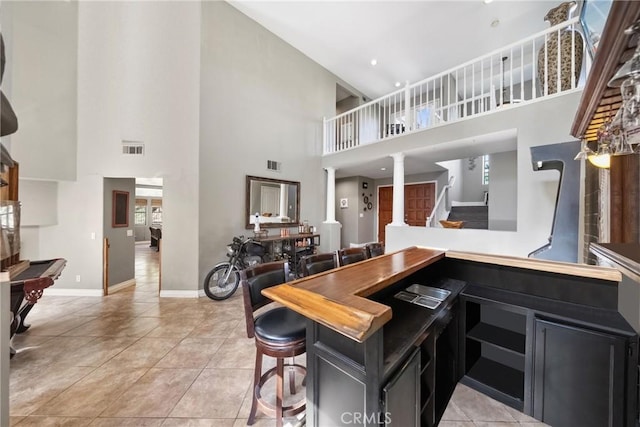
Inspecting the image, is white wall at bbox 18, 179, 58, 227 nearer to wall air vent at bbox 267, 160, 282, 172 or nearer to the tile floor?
the tile floor

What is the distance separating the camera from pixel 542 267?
171cm

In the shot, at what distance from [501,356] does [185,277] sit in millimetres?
4415

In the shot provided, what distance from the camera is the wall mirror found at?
486 cm

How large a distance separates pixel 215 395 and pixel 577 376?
8.21 feet

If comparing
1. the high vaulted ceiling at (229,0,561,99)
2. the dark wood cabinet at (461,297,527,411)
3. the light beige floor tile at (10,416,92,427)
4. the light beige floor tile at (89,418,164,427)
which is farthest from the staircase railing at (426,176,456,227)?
the light beige floor tile at (10,416,92,427)

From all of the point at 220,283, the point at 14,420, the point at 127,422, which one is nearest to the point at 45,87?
the point at 220,283

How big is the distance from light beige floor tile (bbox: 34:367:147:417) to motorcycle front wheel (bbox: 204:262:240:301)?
1.77 meters

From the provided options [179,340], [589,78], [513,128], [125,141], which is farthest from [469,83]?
[179,340]

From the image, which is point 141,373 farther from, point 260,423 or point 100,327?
point 100,327

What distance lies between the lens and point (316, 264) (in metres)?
2.25

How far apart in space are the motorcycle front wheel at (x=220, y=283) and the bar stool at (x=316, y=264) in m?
2.26

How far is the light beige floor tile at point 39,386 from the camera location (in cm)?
175

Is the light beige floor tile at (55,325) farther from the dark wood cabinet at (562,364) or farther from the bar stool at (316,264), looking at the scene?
the dark wood cabinet at (562,364)

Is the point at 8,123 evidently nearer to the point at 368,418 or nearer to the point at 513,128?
the point at 368,418
